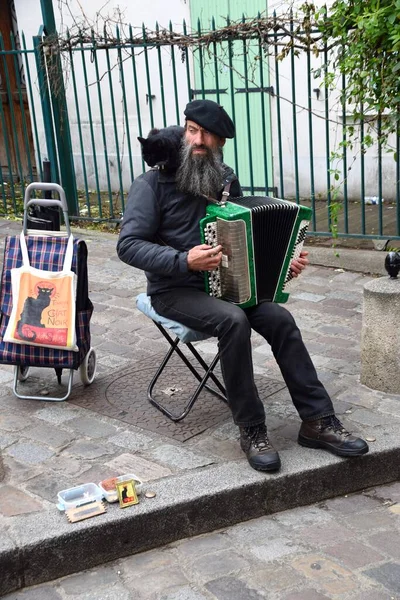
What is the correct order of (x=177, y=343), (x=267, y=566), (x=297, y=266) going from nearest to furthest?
(x=267, y=566)
(x=297, y=266)
(x=177, y=343)

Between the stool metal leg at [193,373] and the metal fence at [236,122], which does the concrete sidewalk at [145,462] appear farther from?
the metal fence at [236,122]

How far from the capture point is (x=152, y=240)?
4086 millimetres

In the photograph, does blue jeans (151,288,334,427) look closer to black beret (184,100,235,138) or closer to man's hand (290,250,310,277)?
man's hand (290,250,310,277)

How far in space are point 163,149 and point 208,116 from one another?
0.28 meters

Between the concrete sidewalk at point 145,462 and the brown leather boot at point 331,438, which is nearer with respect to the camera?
the concrete sidewalk at point 145,462

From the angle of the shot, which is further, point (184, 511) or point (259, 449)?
point (259, 449)

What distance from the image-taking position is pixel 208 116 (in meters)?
3.96

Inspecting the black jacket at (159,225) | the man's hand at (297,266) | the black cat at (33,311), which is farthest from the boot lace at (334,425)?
the black cat at (33,311)

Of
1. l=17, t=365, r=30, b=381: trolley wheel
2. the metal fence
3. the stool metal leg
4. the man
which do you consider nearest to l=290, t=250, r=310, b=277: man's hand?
the man

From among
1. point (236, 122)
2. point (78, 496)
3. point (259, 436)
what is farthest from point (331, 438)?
point (236, 122)

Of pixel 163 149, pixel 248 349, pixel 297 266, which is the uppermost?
pixel 163 149

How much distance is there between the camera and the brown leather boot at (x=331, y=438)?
151 inches

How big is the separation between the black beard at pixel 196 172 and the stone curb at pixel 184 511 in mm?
1364

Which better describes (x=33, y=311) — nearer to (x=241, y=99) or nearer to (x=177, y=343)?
(x=177, y=343)
